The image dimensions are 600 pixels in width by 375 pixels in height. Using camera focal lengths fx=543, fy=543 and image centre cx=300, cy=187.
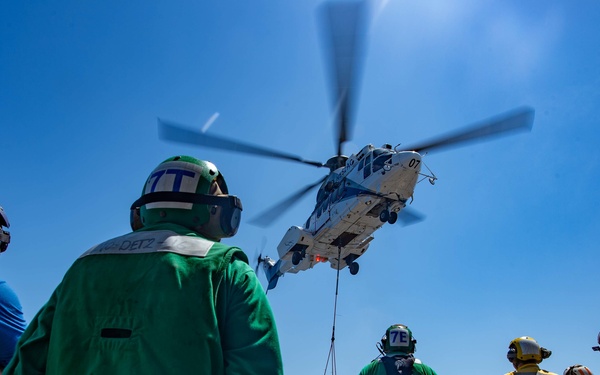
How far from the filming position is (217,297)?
2246 mm

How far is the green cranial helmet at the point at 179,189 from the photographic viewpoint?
2.57 metres

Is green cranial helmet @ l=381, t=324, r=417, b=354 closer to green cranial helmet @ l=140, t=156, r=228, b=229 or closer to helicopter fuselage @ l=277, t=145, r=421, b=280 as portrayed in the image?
green cranial helmet @ l=140, t=156, r=228, b=229

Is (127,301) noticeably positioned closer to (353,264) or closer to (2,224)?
(2,224)

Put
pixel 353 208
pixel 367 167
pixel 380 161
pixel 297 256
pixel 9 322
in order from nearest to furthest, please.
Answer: pixel 9 322
pixel 380 161
pixel 353 208
pixel 367 167
pixel 297 256

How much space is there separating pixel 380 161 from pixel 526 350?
11.4 meters

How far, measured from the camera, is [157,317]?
2.13 m

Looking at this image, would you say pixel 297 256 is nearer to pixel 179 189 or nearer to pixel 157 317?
pixel 179 189

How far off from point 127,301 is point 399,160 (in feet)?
51.5

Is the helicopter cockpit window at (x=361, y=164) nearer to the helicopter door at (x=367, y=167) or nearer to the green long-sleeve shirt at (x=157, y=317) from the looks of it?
the helicopter door at (x=367, y=167)

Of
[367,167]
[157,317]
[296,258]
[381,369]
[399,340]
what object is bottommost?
[157,317]

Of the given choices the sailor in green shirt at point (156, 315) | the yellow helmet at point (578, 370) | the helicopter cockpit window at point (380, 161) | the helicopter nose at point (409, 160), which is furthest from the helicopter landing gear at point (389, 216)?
the sailor in green shirt at point (156, 315)

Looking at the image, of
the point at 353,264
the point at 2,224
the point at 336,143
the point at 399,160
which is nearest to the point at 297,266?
the point at 353,264

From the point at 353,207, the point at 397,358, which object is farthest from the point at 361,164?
the point at 397,358

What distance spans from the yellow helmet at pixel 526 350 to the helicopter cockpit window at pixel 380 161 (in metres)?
11.1
